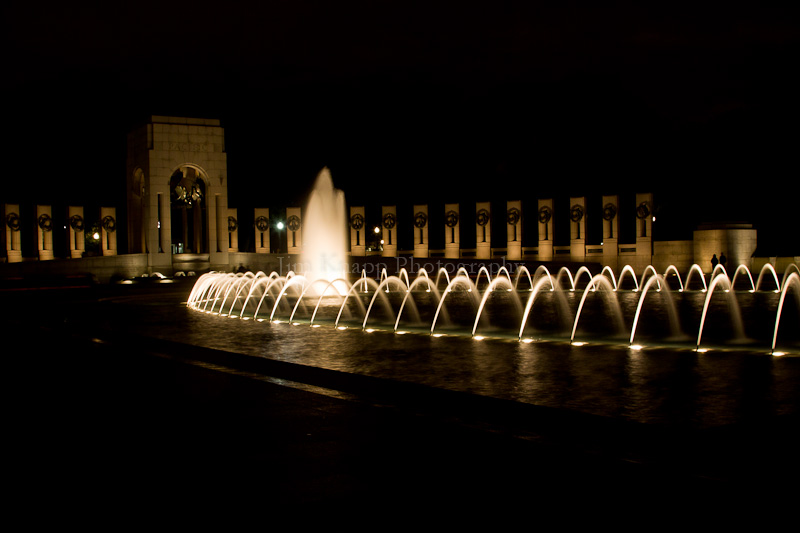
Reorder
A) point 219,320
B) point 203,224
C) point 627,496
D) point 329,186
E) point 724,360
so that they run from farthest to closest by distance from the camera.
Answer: point 203,224 < point 329,186 < point 219,320 < point 724,360 < point 627,496

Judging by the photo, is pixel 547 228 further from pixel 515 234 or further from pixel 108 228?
pixel 108 228

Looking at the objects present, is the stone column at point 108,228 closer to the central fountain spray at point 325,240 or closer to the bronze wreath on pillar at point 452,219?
the central fountain spray at point 325,240

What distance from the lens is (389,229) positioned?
46844 millimetres

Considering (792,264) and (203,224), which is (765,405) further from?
(203,224)

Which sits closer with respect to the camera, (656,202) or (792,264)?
(792,264)

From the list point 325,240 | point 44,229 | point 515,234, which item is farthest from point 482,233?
point 44,229

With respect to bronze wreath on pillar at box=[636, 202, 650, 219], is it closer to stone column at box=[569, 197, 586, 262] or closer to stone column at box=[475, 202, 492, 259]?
stone column at box=[569, 197, 586, 262]

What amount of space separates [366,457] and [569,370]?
4.18 m

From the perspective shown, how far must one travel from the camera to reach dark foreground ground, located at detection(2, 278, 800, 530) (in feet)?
15.3

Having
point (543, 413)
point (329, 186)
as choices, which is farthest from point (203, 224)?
point (543, 413)

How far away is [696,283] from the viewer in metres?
30.7

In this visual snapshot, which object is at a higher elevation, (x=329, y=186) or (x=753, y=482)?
(x=329, y=186)

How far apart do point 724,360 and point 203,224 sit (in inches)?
1528

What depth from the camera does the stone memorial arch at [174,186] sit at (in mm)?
38594
